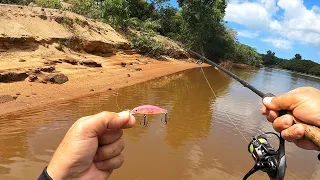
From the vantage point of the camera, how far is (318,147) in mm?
1901

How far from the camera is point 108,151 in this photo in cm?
177

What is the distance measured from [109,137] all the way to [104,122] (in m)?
0.15

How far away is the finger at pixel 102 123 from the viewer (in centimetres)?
160

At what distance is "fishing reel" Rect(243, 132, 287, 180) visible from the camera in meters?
2.46

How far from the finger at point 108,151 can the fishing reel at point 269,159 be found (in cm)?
119

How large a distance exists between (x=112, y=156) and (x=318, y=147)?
1224mm

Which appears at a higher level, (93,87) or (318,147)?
(318,147)

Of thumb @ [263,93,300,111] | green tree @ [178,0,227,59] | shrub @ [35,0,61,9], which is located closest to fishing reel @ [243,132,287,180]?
thumb @ [263,93,300,111]

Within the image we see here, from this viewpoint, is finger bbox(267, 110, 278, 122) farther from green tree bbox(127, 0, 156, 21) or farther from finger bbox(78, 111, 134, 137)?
green tree bbox(127, 0, 156, 21)

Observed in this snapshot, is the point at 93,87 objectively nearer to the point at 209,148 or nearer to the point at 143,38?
the point at 209,148

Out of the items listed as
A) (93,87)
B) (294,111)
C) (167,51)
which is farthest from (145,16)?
(294,111)

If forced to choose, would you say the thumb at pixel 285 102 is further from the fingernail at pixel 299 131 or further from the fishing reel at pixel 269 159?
the fishing reel at pixel 269 159

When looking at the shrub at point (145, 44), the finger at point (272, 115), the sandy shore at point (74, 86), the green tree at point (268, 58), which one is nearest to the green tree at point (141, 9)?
the shrub at point (145, 44)

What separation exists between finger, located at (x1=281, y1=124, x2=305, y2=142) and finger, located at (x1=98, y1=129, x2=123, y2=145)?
1.04m
